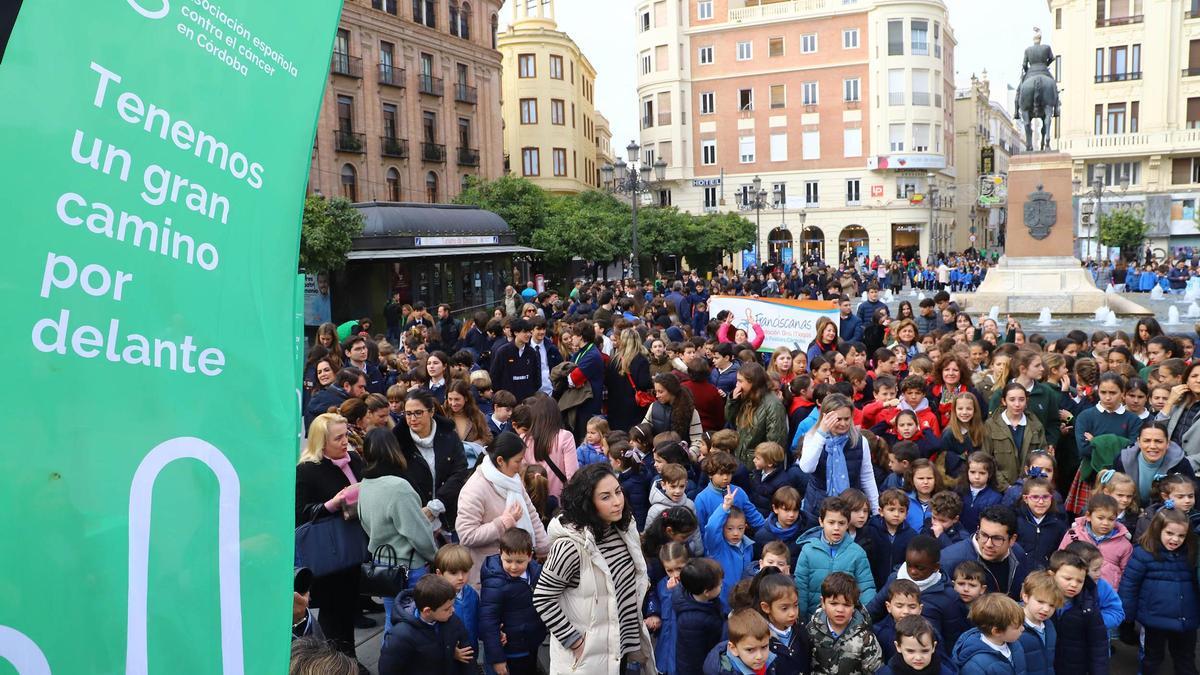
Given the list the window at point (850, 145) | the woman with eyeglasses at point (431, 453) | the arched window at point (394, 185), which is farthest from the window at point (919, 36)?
the woman with eyeglasses at point (431, 453)

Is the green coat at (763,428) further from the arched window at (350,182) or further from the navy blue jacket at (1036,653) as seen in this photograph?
the arched window at (350,182)

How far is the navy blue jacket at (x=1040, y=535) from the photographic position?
587cm

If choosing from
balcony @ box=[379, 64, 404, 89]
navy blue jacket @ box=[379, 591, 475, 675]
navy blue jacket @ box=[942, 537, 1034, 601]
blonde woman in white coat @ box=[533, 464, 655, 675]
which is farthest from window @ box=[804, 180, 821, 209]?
navy blue jacket @ box=[379, 591, 475, 675]

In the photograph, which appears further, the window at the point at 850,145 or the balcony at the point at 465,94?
the window at the point at 850,145

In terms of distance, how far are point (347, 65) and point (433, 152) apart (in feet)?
20.5

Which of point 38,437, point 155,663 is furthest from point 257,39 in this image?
point 155,663

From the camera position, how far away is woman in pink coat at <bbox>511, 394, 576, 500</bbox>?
677cm

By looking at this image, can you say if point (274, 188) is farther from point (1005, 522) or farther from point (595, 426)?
point (595, 426)

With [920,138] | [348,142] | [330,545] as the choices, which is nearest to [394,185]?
[348,142]

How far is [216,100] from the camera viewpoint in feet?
4.81

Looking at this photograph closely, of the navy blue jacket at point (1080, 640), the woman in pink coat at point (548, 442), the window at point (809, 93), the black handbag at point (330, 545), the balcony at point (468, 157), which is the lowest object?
the navy blue jacket at point (1080, 640)

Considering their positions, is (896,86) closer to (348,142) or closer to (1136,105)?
(1136,105)

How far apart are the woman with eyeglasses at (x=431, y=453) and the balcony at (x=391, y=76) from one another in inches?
1430

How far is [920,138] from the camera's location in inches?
2431
